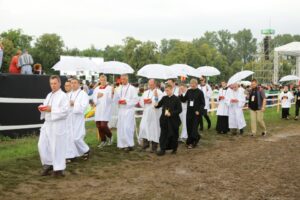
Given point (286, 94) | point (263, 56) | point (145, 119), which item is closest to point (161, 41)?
point (263, 56)

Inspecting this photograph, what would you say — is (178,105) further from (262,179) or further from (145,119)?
(262,179)

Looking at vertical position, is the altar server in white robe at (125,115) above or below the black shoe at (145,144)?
above

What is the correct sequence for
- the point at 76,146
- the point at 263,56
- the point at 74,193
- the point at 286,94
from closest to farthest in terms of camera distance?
the point at 74,193 → the point at 76,146 → the point at 286,94 → the point at 263,56

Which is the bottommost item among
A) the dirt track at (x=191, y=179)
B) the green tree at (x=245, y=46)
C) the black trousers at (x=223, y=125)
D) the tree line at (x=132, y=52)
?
the dirt track at (x=191, y=179)

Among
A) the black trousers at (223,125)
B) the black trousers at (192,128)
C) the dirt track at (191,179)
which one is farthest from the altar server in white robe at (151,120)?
the black trousers at (223,125)

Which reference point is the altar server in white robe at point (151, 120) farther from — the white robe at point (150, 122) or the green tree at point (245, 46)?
the green tree at point (245, 46)

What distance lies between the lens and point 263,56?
63.1 metres

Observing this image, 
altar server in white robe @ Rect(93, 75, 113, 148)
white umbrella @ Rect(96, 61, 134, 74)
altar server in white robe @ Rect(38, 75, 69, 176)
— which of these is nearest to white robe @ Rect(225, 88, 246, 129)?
white umbrella @ Rect(96, 61, 134, 74)

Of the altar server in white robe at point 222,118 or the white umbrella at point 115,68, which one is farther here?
the altar server in white robe at point 222,118

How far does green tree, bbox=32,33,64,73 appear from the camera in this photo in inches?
2433

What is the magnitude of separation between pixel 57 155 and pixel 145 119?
14.3ft

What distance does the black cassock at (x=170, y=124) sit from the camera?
1215 centimetres

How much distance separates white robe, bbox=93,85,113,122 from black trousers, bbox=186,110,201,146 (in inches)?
100

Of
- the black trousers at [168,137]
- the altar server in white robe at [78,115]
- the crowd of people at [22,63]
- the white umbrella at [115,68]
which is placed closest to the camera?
the altar server in white robe at [78,115]
